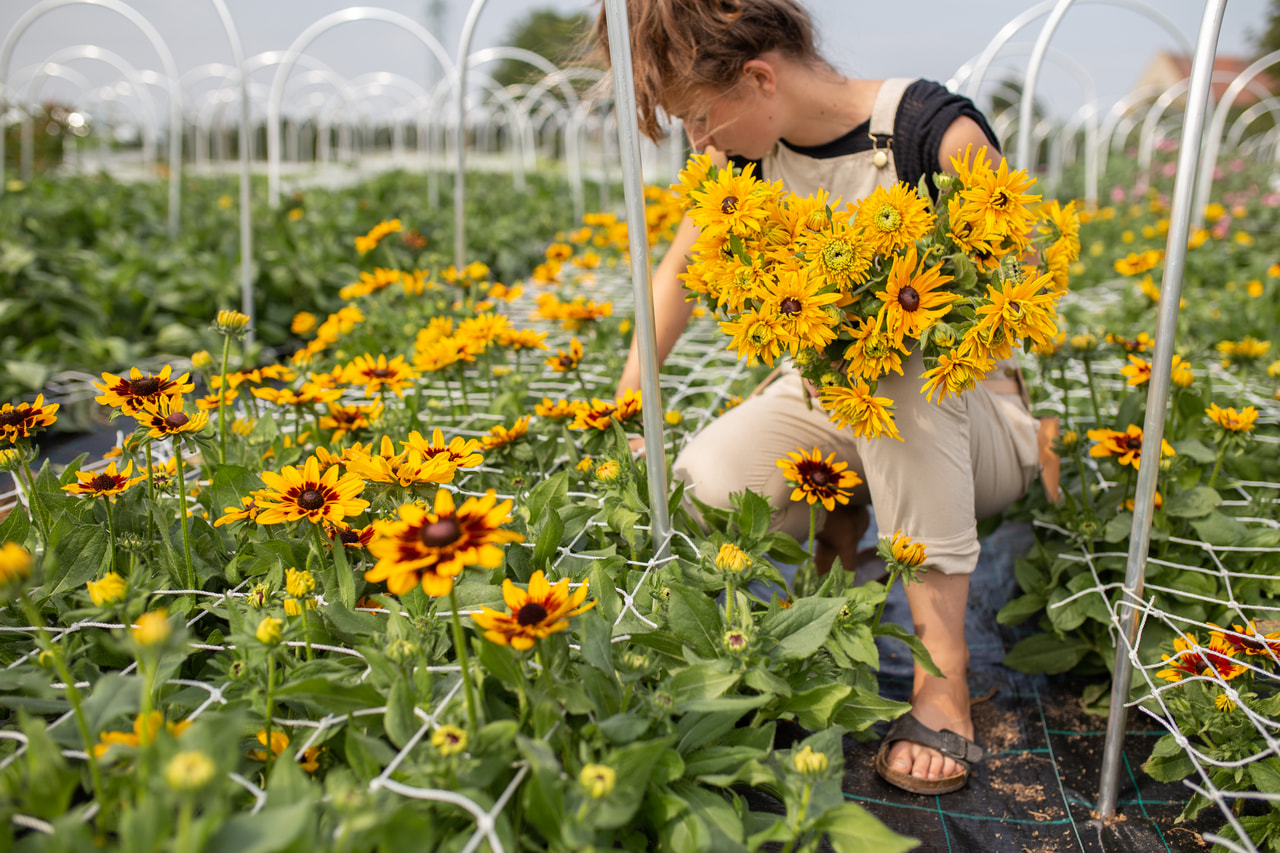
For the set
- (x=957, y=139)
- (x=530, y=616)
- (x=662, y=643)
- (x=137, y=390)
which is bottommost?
(x=662, y=643)

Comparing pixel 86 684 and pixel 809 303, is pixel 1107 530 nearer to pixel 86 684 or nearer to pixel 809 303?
pixel 809 303

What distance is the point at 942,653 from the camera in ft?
3.46

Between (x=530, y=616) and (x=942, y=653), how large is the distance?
2.07ft

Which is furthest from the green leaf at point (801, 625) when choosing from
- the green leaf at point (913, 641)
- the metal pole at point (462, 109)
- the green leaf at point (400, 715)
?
the metal pole at point (462, 109)

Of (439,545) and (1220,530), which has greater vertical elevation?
(439,545)

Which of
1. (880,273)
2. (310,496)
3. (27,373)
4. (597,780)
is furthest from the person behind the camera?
(27,373)

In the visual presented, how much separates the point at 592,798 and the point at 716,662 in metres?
0.20

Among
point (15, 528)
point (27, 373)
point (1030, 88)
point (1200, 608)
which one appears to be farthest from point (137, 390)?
point (1030, 88)

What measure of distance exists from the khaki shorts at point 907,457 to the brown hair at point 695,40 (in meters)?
0.43

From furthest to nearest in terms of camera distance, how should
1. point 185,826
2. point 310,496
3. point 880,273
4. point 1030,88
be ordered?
point 1030,88, point 880,273, point 310,496, point 185,826

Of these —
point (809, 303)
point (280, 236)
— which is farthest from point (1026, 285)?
point (280, 236)

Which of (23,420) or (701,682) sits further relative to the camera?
(23,420)

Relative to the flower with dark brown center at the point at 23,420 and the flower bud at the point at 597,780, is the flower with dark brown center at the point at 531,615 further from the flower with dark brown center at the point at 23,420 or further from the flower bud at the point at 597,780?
the flower with dark brown center at the point at 23,420

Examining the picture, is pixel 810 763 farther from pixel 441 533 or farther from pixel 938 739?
pixel 938 739
